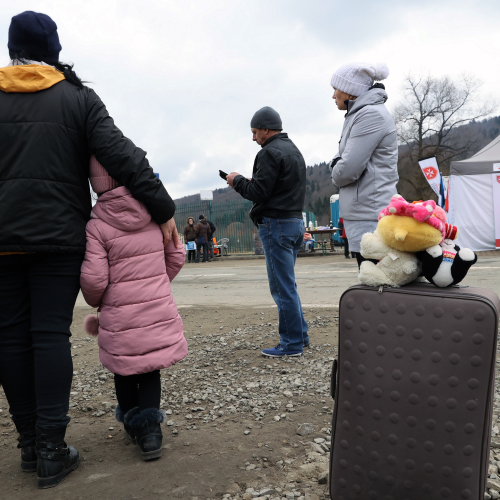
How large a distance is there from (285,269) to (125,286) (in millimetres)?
1783

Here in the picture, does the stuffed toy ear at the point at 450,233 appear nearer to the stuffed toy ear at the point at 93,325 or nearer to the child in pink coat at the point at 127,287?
the child in pink coat at the point at 127,287

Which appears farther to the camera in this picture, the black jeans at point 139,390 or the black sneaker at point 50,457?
the black jeans at point 139,390

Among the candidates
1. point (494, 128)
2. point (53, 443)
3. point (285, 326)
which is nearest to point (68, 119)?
point (53, 443)

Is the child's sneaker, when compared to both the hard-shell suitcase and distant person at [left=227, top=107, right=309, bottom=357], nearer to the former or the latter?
the hard-shell suitcase

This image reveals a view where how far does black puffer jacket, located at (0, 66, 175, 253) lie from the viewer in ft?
6.24

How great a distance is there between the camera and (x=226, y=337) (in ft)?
14.8

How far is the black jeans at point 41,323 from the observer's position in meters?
1.99

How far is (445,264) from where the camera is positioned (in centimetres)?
165

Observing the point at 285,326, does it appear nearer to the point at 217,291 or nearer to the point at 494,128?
the point at 217,291

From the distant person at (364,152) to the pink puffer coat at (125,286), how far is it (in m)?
1.35

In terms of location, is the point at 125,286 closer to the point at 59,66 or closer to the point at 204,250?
the point at 59,66

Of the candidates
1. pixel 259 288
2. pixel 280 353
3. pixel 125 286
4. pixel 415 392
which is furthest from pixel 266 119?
pixel 259 288

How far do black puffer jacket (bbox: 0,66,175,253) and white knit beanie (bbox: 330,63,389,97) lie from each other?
1575 millimetres

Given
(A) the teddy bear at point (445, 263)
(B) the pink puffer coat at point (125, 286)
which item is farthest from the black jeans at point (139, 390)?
(A) the teddy bear at point (445, 263)
